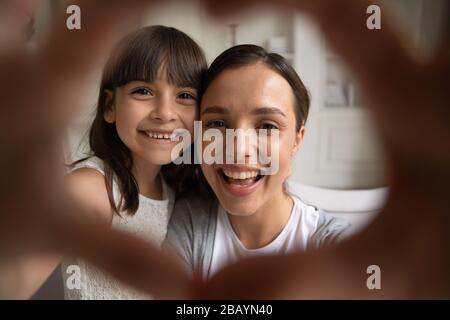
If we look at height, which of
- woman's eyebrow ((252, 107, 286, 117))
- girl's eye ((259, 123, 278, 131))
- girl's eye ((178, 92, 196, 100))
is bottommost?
girl's eye ((259, 123, 278, 131))

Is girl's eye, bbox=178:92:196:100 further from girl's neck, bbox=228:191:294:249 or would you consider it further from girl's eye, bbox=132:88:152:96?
girl's neck, bbox=228:191:294:249

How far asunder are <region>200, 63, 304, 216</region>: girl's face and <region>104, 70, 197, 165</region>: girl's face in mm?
31

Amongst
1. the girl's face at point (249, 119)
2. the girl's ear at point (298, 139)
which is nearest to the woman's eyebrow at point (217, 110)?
the girl's face at point (249, 119)

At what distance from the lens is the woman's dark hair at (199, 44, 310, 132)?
2.22ft

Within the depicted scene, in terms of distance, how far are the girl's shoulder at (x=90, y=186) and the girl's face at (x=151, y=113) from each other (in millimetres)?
63

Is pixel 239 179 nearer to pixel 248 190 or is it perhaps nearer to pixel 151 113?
pixel 248 190

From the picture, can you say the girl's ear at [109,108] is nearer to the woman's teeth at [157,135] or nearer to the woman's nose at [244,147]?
the woman's teeth at [157,135]

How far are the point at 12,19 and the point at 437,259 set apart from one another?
791mm

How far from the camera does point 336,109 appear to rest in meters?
0.72

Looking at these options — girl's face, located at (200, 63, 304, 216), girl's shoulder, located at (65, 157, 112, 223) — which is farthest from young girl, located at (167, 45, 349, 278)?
girl's shoulder, located at (65, 157, 112, 223)

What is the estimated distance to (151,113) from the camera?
686 mm

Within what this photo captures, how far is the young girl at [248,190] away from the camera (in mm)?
676

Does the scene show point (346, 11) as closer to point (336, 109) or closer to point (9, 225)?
point (336, 109)

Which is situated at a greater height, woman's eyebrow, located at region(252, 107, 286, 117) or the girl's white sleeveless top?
woman's eyebrow, located at region(252, 107, 286, 117)
